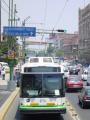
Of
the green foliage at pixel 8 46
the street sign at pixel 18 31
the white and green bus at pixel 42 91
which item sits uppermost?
the street sign at pixel 18 31

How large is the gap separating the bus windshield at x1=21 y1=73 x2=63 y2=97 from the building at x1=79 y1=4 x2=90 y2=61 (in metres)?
109

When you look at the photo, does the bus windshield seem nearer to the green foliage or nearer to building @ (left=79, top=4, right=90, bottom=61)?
the green foliage

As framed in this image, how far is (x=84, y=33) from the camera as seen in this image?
15100cm

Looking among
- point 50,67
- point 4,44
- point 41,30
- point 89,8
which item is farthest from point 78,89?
point 89,8

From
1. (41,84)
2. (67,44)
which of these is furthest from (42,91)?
(67,44)

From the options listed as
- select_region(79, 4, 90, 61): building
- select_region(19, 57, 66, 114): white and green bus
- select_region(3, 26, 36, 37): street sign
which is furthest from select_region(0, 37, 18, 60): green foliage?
select_region(79, 4, 90, 61): building

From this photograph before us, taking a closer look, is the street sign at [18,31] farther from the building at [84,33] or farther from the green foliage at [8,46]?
the building at [84,33]

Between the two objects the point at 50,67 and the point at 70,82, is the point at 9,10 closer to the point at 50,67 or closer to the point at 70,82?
the point at 70,82

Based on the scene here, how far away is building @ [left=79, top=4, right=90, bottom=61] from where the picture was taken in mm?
135350

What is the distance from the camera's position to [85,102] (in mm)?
24906

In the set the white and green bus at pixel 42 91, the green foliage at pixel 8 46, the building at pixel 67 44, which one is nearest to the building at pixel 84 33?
the building at pixel 67 44

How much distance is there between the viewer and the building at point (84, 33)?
444ft

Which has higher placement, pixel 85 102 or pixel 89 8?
pixel 89 8

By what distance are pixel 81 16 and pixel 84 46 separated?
2003 centimetres
